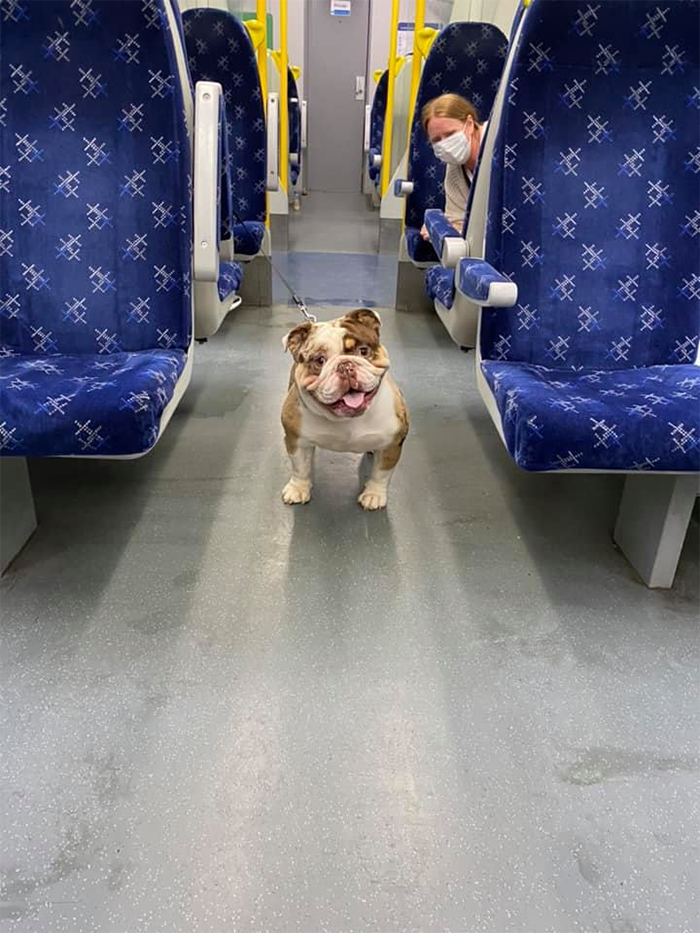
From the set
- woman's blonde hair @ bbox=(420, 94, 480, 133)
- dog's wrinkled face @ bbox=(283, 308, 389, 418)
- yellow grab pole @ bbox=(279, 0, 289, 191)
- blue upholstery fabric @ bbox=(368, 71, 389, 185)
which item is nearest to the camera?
dog's wrinkled face @ bbox=(283, 308, 389, 418)

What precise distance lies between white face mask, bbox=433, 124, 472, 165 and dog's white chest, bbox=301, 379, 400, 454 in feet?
4.47

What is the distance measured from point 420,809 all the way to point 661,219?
4.73ft

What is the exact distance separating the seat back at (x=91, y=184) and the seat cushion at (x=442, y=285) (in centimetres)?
86

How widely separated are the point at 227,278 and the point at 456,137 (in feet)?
3.47

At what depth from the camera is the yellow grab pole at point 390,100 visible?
404 centimetres

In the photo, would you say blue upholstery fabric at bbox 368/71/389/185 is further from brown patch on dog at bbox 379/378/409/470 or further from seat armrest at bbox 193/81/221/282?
brown patch on dog at bbox 379/378/409/470

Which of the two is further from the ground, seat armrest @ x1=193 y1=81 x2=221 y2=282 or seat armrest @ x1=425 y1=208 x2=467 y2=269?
seat armrest @ x1=193 y1=81 x2=221 y2=282

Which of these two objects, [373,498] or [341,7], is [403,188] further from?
[341,7]

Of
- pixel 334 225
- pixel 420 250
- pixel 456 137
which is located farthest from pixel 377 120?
pixel 456 137

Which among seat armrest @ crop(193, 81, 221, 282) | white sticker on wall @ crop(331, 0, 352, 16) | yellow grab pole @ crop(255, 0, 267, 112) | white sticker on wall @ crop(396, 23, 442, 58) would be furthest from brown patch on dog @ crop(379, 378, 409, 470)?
white sticker on wall @ crop(331, 0, 352, 16)

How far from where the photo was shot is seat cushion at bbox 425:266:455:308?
6.89ft

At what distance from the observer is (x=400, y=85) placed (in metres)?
4.65

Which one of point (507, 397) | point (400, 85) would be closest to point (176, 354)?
point (507, 397)

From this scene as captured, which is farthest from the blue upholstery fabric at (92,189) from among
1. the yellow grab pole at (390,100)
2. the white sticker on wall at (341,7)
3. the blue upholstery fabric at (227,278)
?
the white sticker on wall at (341,7)
